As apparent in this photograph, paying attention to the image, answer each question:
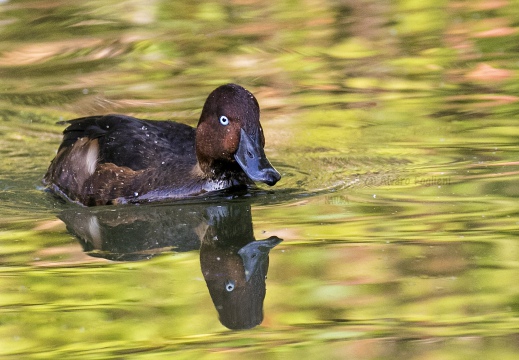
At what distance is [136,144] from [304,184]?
137 cm

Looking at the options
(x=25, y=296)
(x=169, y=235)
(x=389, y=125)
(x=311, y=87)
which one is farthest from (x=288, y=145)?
(x=25, y=296)

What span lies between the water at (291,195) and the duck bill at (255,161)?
24cm

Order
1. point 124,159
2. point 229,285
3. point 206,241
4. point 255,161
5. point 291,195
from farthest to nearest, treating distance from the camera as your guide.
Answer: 1. point 124,159
2. point 291,195
3. point 255,161
4. point 206,241
5. point 229,285

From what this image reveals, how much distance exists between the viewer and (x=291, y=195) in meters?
7.78

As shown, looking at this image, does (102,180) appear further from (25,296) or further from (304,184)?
(25,296)

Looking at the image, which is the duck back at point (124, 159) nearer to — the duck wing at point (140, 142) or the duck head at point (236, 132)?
the duck wing at point (140, 142)

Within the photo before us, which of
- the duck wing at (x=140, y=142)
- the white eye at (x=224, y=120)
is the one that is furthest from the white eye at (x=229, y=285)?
the duck wing at (x=140, y=142)

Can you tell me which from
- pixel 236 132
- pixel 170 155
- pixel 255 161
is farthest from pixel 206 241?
pixel 170 155

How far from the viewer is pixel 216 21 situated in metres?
13.9

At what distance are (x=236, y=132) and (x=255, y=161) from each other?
286 mm

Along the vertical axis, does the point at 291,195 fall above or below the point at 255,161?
below

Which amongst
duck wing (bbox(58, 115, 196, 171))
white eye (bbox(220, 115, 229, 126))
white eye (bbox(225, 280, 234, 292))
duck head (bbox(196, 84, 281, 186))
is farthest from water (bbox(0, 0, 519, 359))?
white eye (bbox(220, 115, 229, 126))

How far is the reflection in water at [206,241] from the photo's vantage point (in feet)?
17.9

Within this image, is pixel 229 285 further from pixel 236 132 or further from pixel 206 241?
pixel 236 132
